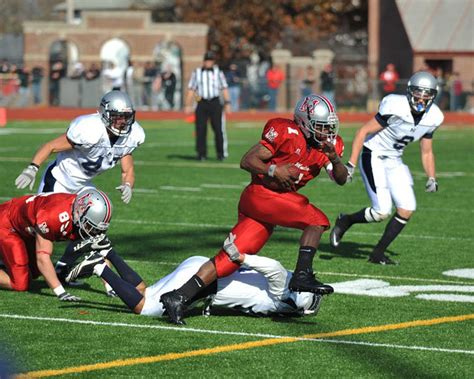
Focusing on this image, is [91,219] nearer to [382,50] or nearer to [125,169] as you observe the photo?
[125,169]

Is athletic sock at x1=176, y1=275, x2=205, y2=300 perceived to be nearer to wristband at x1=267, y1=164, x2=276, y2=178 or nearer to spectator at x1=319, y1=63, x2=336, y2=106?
wristband at x1=267, y1=164, x2=276, y2=178

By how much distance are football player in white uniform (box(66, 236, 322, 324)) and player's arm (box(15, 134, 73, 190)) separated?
1183 mm

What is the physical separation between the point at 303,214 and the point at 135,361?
66.6 inches

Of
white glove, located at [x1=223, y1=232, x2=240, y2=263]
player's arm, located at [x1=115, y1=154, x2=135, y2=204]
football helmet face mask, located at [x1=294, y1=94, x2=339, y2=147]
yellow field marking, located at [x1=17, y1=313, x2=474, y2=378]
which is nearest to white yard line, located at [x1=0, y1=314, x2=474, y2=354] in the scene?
yellow field marking, located at [x1=17, y1=313, x2=474, y2=378]

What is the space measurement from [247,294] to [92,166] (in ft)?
6.13

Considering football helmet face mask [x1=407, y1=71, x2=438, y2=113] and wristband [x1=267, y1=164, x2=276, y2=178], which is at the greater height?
football helmet face mask [x1=407, y1=71, x2=438, y2=113]

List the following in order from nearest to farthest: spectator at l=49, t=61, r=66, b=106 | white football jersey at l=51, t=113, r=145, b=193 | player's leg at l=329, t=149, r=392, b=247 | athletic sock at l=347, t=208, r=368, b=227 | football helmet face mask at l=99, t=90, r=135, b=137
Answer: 1. football helmet face mask at l=99, t=90, r=135, b=137
2. white football jersey at l=51, t=113, r=145, b=193
3. player's leg at l=329, t=149, r=392, b=247
4. athletic sock at l=347, t=208, r=368, b=227
5. spectator at l=49, t=61, r=66, b=106

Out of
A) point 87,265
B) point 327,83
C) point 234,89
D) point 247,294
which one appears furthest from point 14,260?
point 327,83

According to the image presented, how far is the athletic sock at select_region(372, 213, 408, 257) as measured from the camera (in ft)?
33.9

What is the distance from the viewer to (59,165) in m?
9.12

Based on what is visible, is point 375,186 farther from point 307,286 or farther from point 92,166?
point 307,286

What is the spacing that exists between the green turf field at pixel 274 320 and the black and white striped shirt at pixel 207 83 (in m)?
5.43

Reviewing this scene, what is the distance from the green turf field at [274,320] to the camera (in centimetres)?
650

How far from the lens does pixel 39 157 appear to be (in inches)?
346
